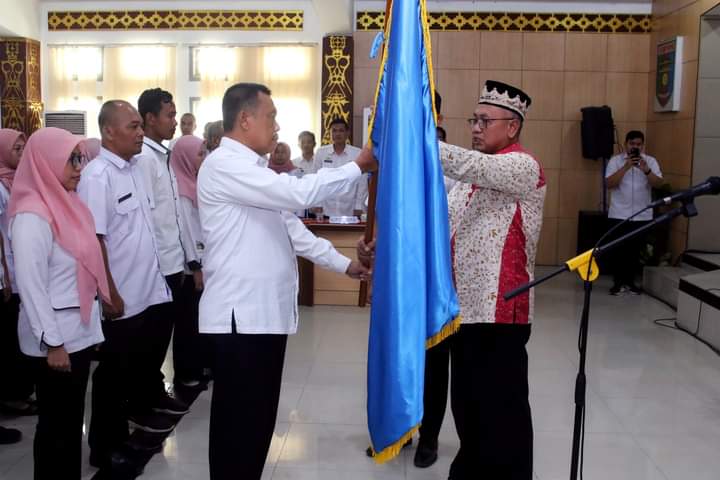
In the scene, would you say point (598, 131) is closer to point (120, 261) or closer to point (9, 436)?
point (120, 261)

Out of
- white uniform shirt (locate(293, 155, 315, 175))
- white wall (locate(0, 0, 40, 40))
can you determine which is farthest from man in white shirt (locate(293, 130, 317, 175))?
white wall (locate(0, 0, 40, 40))

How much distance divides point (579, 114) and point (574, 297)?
300 centimetres

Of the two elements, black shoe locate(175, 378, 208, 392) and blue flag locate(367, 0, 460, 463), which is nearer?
blue flag locate(367, 0, 460, 463)

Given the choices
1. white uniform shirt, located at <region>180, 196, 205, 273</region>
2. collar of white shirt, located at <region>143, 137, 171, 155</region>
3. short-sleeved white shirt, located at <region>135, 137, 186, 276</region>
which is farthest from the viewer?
white uniform shirt, located at <region>180, 196, 205, 273</region>

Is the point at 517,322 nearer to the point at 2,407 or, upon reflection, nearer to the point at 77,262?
the point at 77,262

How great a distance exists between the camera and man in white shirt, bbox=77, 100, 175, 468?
10.6ft

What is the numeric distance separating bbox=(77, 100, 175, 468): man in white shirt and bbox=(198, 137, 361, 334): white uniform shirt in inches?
35.2

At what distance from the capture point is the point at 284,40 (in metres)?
9.91

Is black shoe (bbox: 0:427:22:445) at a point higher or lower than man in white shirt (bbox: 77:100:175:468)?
lower

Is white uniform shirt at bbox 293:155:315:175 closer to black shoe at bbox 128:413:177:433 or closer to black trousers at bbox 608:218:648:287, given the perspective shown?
black trousers at bbox 608:218:648:287

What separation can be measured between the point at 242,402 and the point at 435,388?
1.25m

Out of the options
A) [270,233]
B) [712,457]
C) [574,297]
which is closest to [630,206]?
[574,297]

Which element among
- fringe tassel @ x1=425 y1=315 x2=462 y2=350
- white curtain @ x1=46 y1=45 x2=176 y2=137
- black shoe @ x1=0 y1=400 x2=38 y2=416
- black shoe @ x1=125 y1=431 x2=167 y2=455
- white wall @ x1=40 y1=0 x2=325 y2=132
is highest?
white wall @ x1=40 y1=0 x2=325 y2=132

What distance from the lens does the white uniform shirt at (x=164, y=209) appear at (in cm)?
383
